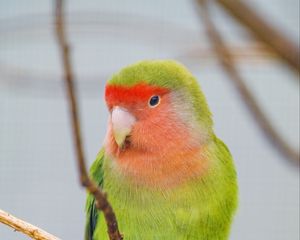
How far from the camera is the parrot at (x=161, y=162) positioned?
2320 millimetres

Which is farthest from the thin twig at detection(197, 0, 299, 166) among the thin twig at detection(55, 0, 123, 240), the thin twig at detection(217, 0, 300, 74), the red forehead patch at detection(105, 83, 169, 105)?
the red forehead patch at detection(105, 83, 169, 105)

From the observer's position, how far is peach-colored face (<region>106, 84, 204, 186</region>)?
237 cm

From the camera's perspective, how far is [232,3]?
4.45 feet

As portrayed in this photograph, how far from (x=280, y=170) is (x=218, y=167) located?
1.99m

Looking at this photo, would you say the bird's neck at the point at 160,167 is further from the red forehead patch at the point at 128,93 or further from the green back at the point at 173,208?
the red forehead patch at the point at 128,93

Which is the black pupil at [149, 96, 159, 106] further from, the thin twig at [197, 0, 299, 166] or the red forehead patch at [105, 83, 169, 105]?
the thin twig at [197, 0, 299, 166]

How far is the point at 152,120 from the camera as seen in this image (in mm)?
2418

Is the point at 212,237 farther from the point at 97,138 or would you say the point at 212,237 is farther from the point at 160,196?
the point at 97,138

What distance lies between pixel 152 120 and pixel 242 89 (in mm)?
858

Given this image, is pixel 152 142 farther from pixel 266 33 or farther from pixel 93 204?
pixel 266 33

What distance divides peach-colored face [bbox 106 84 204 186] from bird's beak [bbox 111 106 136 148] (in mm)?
12

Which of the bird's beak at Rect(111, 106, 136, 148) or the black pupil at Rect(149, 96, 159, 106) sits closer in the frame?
the bird's beak at Rect(111, 106, 136, 148)

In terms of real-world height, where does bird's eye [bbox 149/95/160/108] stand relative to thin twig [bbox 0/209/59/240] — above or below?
above

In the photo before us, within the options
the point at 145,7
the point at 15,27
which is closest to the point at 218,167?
the point at 15,27
